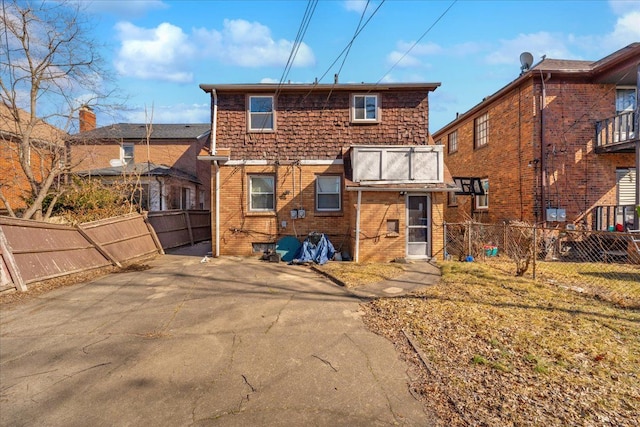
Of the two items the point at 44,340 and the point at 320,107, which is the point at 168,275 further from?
the point at 320,107

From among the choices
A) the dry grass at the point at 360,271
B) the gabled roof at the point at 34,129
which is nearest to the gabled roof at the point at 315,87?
the gabled roof at the point at 34,129

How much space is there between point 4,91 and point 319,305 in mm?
13166

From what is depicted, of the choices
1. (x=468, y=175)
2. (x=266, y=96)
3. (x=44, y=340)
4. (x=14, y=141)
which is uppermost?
(x=266, y=96)

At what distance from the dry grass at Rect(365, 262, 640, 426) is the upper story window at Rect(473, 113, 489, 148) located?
11.3 metres

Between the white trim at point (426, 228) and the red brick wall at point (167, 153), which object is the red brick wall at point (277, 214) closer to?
the white trim at point (426, 228)

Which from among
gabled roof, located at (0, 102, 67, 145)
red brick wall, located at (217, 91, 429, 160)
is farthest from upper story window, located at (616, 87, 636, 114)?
gabled roof, located at (0, 102, 67, 145)

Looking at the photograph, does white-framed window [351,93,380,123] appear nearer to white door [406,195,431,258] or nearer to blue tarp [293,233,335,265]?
white door [406,195,431,258]

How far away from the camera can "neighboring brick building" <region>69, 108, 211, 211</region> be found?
64.2ft

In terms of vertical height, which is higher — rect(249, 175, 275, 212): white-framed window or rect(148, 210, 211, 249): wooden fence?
rect(249, 175, 275, 212): white-framed window

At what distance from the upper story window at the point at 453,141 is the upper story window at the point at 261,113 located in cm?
1225

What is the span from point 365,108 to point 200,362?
10.8 meters

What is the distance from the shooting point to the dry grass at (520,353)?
2.98 metres

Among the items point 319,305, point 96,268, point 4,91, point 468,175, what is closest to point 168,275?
point 96,268

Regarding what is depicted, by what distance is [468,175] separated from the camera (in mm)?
17797
